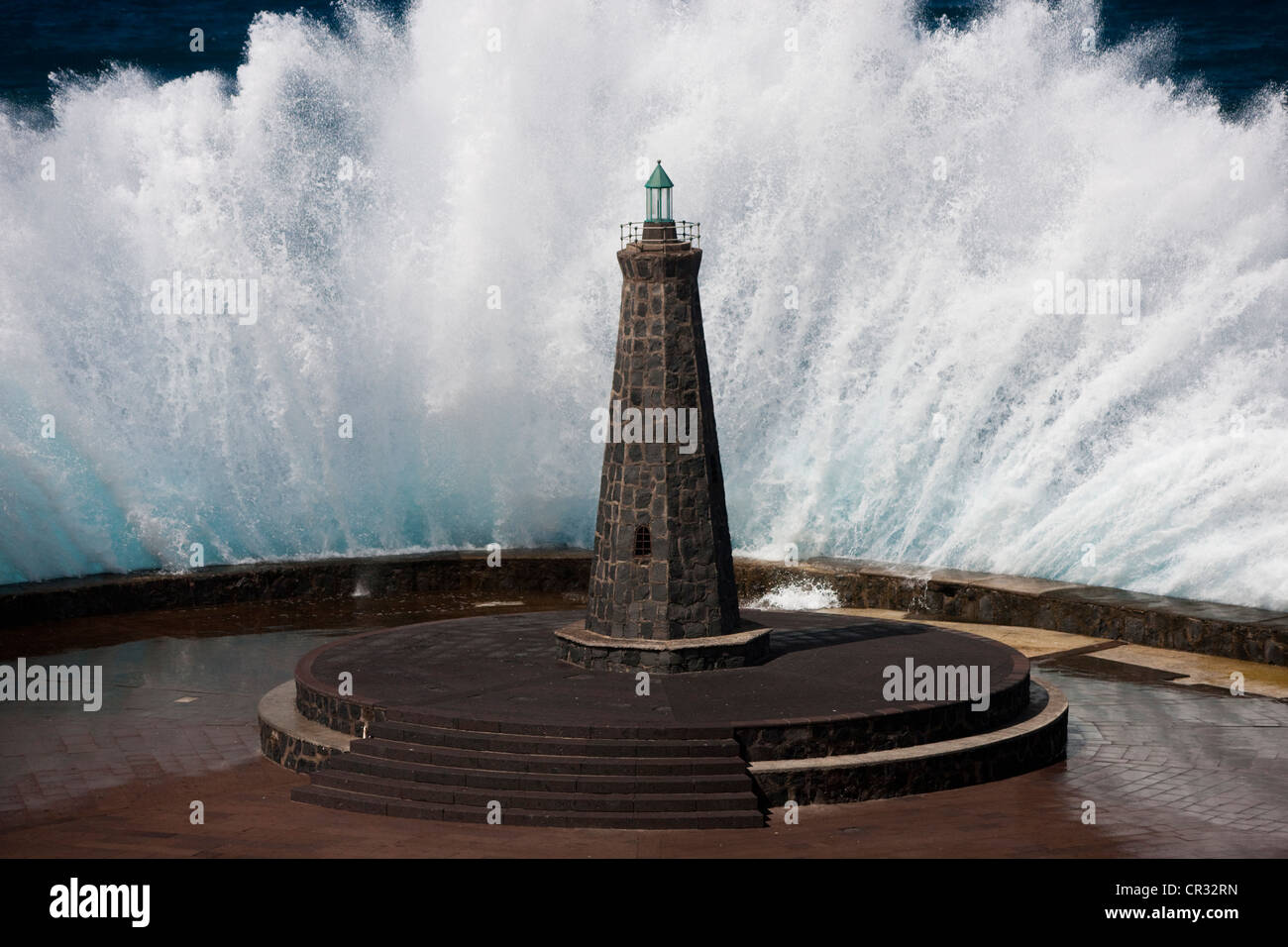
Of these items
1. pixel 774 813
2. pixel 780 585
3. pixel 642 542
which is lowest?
pixel 774 813

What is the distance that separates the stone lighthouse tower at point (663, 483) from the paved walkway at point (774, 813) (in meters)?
2.57

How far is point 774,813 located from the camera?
45.1 ft

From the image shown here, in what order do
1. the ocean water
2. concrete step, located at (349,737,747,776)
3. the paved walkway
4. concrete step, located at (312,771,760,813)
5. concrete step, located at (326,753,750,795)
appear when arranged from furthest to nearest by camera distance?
the ocean water < concrete step, located at (349,737,747,776) < concrete step, located at (326,753,750,795) < concrete step, located at (312,771,760,813) < the paved walkway

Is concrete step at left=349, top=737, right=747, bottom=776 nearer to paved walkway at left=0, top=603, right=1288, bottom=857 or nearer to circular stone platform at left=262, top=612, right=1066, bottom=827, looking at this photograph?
circular stone platform at left=262, top=612, right=1066, bottom=827

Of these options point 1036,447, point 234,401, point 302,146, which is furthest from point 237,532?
point 1036,447

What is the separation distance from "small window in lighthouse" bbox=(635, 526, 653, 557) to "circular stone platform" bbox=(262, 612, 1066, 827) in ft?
3.57

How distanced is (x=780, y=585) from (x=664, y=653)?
710 cm

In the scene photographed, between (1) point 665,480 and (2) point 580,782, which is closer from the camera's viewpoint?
(2) point 580,782

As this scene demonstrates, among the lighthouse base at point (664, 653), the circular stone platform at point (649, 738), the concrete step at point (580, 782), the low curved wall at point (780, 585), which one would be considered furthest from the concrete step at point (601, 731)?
the low curved wall at point (780, 585)

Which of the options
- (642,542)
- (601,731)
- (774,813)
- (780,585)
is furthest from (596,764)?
(780,585)

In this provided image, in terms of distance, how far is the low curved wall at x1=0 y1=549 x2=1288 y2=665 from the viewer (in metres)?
19.3

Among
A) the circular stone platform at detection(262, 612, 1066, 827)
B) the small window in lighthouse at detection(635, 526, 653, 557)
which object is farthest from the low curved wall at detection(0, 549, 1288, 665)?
the small window in lighthouse at detection(635, 526, 653, 557)

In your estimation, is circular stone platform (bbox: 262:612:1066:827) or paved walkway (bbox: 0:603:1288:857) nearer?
paved walkway (bbox: 0:603:1288:857)

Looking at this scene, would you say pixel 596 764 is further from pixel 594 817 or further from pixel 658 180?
pixel 658 180
